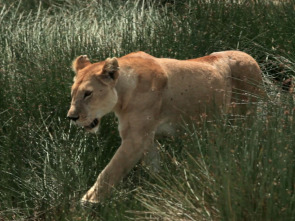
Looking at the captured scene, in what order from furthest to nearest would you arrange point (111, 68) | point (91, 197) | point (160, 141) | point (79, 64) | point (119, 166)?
point (160, 141) < point (79, 64) < point (111, 68) < point (119, 166) < point (91, 197)

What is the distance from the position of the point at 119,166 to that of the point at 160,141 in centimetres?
81

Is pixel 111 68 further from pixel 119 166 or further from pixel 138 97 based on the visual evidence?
pixel 119 166

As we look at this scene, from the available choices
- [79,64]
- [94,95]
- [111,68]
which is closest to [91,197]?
[94,95]

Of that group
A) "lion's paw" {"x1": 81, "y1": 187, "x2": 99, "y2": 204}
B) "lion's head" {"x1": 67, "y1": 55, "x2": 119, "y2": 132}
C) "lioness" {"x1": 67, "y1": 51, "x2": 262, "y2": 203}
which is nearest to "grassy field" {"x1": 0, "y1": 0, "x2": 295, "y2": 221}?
"lion's paw" {"x1": 81, "y1": 187, "x2": 99, "y2": 204}

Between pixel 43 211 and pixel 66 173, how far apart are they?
0.35m

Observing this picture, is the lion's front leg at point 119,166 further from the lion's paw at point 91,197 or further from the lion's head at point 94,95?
the lion's head at point 94,95

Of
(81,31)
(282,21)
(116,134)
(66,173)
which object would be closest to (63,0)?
(81,31)

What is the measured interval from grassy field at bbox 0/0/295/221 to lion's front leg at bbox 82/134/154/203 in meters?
0.08

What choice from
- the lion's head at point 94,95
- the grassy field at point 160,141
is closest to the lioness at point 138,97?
the lion's head at point 94,95

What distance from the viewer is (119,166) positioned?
5.49 meters

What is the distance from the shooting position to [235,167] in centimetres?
439

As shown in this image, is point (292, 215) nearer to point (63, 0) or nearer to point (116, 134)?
point (116, 134)

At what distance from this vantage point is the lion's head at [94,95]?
18.0 ft

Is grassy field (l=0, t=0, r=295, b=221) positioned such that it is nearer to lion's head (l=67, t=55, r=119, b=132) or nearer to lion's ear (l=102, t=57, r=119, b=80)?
lion's head (l=67, t=55, r=119, b=132)
